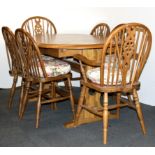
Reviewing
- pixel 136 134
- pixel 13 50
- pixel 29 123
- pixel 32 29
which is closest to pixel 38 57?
pixel 13 50

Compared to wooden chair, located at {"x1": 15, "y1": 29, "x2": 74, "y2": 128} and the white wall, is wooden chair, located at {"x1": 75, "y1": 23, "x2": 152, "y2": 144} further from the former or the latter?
the white wall

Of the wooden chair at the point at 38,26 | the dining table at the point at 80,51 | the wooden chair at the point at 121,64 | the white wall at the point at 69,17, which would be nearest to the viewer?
the wooden chair at the point at 121,64

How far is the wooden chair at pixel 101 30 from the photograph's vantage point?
137 inches

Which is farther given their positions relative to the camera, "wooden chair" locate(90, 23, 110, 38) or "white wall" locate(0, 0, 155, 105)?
"wooden chair" locate(90, 23, 110, 38)

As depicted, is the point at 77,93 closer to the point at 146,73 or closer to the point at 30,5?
the point at 146,73

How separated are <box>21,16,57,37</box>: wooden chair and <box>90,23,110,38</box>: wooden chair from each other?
552mm

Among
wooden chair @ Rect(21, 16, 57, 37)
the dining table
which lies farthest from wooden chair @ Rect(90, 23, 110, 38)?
the dining table

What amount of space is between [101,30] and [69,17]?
1.96ft

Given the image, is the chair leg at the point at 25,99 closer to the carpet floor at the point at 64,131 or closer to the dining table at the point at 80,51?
the carpet floor at the point at 64,131

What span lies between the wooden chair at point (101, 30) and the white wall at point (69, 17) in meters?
0.13

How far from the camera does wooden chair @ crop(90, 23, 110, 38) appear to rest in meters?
3.49

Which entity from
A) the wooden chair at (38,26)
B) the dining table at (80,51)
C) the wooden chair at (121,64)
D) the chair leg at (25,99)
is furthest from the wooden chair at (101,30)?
the chair leg at (25,99)

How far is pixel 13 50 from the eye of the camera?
9.16ft

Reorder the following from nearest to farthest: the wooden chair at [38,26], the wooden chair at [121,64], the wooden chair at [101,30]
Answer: the wooden chair at [121,64] < the wooden chair at [101,30] < the wooden chair at [38,26]
